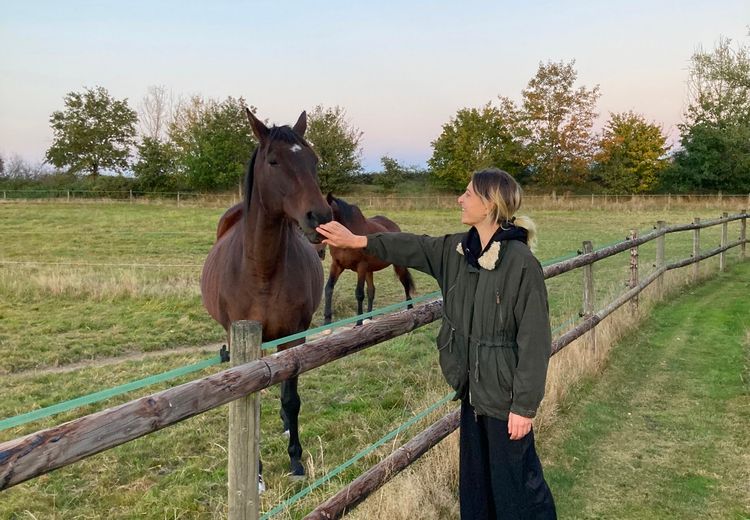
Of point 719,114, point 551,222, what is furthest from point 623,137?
point 551,222

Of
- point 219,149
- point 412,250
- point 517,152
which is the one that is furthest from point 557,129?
point 412,250

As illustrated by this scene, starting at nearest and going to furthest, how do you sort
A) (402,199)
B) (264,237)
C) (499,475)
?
1. (499,475)
2. (264,237)
3. (402,199)

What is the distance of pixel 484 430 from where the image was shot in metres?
2.54

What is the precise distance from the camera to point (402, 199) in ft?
126

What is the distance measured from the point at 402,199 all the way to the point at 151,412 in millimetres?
37045

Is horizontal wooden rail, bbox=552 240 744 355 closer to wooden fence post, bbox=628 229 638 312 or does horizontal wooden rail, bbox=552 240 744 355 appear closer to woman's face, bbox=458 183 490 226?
wooden fence post, bbox=628 229 638 312

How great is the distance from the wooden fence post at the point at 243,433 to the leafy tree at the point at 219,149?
39.3 meters

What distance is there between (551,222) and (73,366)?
2452 centimetres

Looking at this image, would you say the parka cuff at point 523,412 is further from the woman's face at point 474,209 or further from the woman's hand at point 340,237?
the woman's hand at point 340,237

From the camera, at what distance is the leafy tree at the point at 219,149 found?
41.2 metres

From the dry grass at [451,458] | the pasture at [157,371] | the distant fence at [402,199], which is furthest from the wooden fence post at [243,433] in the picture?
the distant fence at [402,199]

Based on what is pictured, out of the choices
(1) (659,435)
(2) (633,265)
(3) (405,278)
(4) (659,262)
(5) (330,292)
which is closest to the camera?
(1) (659,435)

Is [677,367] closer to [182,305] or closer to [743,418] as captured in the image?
[743,418]

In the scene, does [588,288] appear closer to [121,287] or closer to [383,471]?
[383,471]
